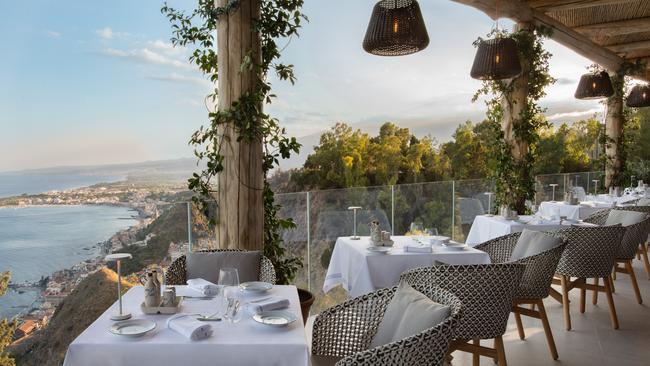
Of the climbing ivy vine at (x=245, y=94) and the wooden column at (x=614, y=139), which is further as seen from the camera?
the wooden column at (x=614, y=139)

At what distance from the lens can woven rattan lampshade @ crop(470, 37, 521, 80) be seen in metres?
Answer: 5.06

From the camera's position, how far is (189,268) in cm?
329

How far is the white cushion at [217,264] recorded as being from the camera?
3.27m

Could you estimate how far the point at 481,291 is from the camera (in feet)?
9.78

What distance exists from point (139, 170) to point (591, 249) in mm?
5074

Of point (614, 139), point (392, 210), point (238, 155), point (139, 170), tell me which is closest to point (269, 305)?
point (238, 155)

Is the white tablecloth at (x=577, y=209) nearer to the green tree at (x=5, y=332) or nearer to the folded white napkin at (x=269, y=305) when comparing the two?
the folded white napkin at (x=269, y=305)

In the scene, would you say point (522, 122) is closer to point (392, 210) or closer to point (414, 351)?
point (392, 210)

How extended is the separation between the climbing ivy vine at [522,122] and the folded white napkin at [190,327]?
5.54m

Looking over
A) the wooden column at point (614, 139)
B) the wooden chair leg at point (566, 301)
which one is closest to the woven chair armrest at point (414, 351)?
the wooden chair leg at point (566, 301)

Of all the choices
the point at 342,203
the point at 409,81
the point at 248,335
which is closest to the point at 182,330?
the point at 248,335

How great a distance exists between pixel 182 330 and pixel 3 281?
1.86 meters

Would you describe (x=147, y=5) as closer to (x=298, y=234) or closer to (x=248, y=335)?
(x=298, y=234)

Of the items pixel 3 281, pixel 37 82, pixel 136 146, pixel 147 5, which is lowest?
pixel 3 281
